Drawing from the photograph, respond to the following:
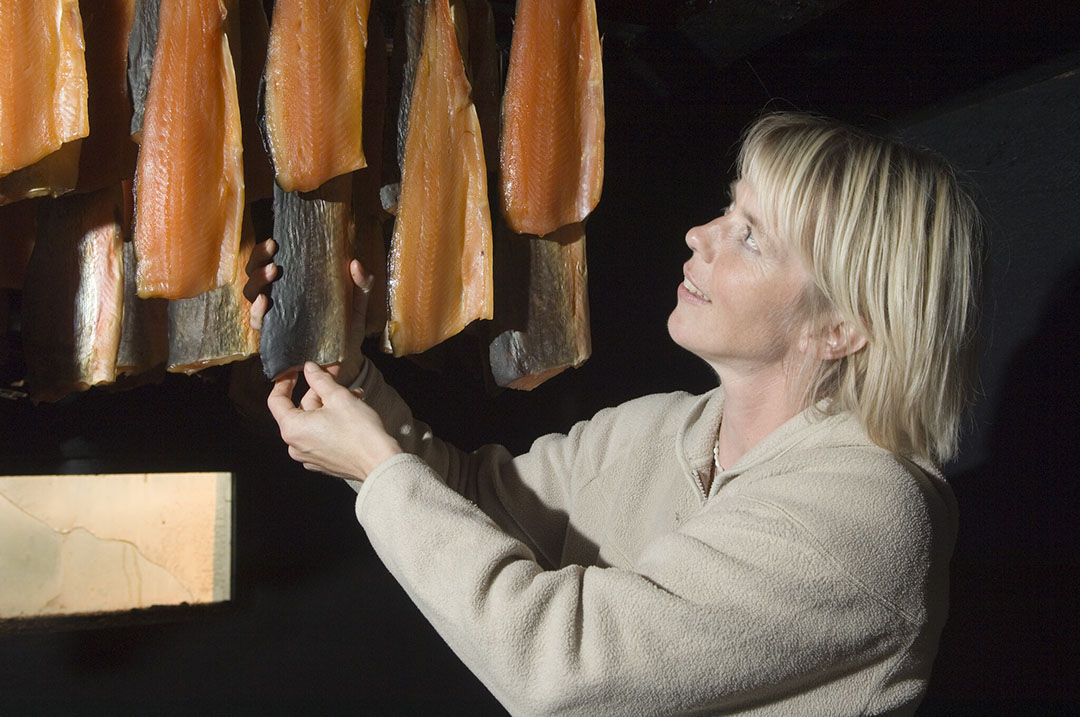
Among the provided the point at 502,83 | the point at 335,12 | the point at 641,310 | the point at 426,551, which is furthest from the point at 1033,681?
the point at 335,12

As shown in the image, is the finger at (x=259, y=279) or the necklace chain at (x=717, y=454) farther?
the necklace chain at (x=717, y=454)

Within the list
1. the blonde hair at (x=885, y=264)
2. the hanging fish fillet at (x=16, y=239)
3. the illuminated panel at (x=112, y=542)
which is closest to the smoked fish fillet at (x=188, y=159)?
the hanging fish fillet at (x=16, y=239)

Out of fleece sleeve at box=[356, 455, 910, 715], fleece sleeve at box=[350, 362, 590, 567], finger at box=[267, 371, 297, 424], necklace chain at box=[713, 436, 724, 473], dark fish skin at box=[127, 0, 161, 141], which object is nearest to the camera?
fleece sleeve at box=[356, 455, 910, 715]

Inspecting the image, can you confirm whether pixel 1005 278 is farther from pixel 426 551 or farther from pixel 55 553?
pixel 55 553

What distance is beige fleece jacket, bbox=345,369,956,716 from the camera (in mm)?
923

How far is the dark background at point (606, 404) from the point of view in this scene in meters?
1.56

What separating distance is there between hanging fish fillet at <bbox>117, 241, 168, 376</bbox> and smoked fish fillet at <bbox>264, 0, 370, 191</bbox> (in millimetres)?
342

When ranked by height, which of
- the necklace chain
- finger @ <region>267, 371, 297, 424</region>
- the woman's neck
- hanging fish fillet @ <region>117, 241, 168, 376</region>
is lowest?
the necklace chain

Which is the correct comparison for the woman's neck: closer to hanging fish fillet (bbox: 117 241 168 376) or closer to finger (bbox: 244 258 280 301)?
finger (bbox: 244 258 280 301)

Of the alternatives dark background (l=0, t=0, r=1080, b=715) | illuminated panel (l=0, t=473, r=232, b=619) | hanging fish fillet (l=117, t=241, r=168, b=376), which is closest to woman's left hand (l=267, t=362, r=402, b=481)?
hanging fish fillet (l=117, t=241, r=168, b=376)

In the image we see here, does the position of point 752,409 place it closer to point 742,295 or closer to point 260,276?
point 742,295

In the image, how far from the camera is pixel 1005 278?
5.63 ft

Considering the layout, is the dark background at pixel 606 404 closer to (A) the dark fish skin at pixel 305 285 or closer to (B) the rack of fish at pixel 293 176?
(B) the rack of fish at pixel 293 176

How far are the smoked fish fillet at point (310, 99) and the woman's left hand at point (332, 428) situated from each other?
0.23 meters
